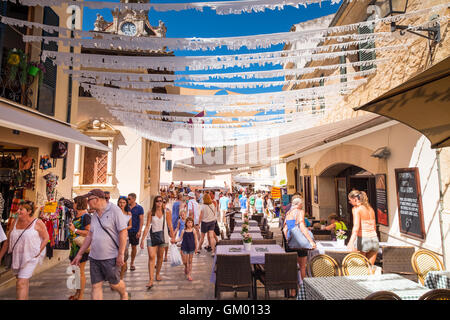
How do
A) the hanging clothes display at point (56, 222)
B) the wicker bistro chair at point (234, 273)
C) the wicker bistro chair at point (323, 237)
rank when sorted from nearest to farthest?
the wicker bistro chair at point (234, 273), the hanging clothes display at point (56, 222), the wicker bistro chair at point (323, 237)

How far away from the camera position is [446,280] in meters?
2.83

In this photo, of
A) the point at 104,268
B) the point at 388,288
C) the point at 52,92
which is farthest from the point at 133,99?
the point at 388,288

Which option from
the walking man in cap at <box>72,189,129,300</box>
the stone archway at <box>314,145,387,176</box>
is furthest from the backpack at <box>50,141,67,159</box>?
the stone archway at <box>314,145,387,176</box>

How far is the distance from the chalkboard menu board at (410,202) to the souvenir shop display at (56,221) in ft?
24.6

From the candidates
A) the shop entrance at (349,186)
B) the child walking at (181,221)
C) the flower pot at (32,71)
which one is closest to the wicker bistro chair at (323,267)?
the child walking at (181,221)

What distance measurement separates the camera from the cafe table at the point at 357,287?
2543 mm

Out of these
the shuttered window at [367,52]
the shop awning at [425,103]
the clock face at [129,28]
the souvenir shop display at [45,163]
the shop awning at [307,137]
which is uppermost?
the clock face at [129,28]

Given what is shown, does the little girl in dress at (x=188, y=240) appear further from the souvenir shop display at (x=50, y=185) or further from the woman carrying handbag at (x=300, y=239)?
the souvenir shop display at (x=50, y=185)

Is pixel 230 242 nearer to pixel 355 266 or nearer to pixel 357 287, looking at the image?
pixel 355 266

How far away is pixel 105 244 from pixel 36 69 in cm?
472

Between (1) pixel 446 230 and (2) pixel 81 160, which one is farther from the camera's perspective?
(2) pixel 81 160

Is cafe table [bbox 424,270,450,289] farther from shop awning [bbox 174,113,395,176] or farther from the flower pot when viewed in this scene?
the flower pot
